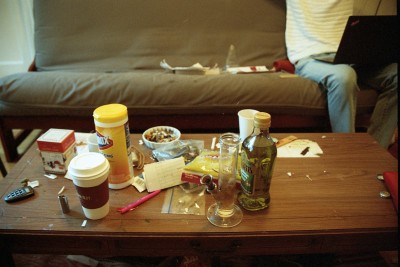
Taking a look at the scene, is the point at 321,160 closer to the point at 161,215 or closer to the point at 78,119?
the point at 161,215

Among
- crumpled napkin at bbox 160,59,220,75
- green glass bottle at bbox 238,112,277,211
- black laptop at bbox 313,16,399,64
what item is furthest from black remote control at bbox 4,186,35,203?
black laptop at bbox 313,16,399,64

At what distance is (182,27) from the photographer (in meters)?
2.11

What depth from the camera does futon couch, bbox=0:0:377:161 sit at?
165 centimetres

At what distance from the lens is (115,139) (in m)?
0.77

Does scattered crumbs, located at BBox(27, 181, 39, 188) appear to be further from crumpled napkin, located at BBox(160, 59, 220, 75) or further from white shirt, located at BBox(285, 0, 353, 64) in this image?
white shirt, located at BBox(285, 0, 353, 64)

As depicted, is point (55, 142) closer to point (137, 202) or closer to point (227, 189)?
point (137, 202)

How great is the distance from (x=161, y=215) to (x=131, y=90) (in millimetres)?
1016

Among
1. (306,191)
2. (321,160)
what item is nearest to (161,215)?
(306,191)

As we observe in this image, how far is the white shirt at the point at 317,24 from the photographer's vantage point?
6.15ft

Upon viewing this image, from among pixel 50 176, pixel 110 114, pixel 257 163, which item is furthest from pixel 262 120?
pixel 50 176

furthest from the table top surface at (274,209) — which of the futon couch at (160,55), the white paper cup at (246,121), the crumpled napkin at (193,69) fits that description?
the crumpled napkin at (193,69)

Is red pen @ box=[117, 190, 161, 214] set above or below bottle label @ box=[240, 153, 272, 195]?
below

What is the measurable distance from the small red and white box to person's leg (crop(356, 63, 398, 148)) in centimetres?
159

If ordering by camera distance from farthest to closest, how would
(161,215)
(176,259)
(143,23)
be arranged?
(143,23), (176,259), (161,215)
